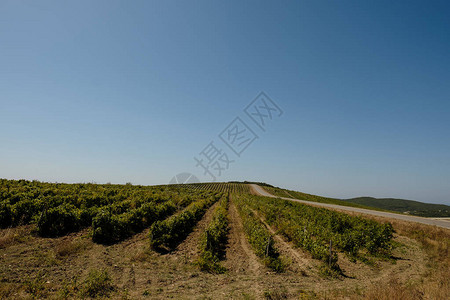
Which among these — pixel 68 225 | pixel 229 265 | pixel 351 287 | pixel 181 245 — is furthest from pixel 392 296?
pixel 68 225

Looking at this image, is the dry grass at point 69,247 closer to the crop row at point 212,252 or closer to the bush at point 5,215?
the bush at point 5,215

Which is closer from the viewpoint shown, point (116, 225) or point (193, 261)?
point (193, 261)

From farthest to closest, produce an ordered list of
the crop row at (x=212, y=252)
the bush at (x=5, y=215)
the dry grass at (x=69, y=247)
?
the bush at (x=5, y=215), the dry grass at (x=69, y=247), the crop row at (x=212, y=252)

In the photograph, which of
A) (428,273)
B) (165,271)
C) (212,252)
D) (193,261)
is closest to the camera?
(165,271)

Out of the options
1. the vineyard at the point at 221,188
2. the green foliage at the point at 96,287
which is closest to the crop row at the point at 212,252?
the green foliage at the point at 96,287

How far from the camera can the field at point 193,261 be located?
7.93 m

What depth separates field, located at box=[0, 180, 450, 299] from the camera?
7.93m

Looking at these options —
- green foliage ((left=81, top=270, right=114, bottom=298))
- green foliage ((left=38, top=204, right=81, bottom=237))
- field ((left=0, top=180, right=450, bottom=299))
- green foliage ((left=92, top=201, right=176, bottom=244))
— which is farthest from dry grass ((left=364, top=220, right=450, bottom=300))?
green foliage ((left=38, top=204, right=81, bottom=237))

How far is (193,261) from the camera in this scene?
11938mm

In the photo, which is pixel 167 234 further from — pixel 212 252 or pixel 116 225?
pixel 116 225

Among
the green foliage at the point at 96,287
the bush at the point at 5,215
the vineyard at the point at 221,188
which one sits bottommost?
the green foliage at the point at 96,287

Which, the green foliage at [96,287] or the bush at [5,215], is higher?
the bush at [5,215]

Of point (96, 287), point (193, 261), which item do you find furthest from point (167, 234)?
point (96, 287)

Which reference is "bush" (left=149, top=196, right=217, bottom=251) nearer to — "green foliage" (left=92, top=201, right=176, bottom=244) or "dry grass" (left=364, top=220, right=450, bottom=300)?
"green foliage" (left=92, top=201, right=176, bottom=244)
